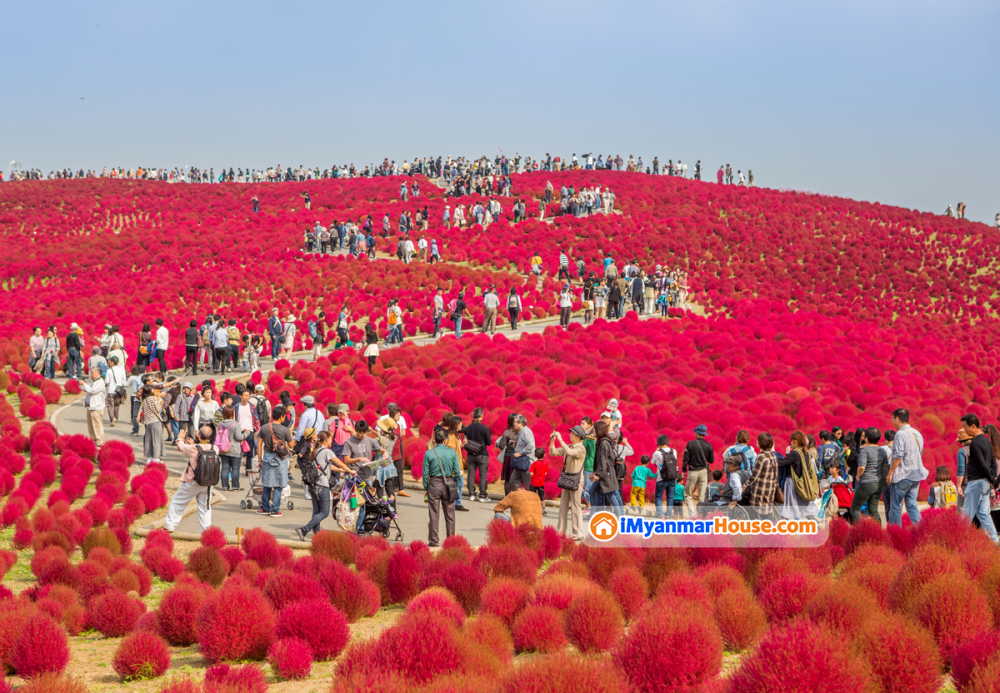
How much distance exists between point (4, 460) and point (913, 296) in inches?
1796

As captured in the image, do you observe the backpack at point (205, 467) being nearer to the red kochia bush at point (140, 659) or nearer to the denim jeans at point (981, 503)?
the red kochia bush at point (140, 659)

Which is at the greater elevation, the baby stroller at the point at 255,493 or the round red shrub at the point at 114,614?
the round red shrub at the point at 114,614

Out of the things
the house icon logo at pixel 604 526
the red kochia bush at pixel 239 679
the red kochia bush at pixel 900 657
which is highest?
the red kochia bush at pixel 900 657

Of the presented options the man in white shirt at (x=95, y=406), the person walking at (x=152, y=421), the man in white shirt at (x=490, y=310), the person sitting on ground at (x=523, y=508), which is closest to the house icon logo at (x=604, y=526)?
the person sitting on ground at (x=523, y=508)

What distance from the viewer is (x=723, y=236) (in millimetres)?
56312

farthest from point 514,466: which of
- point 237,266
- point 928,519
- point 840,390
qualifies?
point 237,266

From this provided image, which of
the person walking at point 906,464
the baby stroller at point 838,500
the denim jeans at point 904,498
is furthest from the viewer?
the baby stroller at point 838,500

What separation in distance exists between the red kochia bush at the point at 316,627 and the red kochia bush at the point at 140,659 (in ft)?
3.33

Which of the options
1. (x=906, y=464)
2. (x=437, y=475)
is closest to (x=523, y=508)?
(x=437, y=475)

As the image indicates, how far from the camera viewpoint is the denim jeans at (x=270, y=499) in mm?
14258

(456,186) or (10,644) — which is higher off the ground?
(456,186)

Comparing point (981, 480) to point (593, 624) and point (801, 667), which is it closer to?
point (593, 624)

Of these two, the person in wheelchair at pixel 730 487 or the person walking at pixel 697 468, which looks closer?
the person in wheelchair at pixel 730 487

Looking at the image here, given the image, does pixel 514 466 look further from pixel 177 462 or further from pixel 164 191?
pixel 164 191
